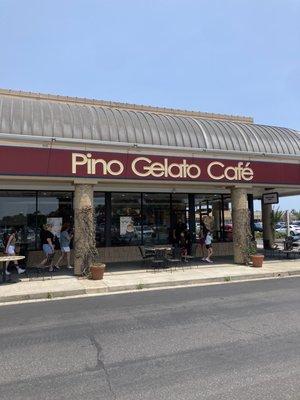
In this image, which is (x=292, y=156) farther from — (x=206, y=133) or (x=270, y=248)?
(x=270, y=248)

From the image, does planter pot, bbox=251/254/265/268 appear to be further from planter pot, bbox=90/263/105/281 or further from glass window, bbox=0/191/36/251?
glass window, bbox=0/191/36/251

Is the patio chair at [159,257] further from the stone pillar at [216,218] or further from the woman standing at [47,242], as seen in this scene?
the stone pillar at [216,218]

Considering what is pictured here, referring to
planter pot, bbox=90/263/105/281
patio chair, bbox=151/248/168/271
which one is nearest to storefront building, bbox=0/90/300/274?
planter pot, bbox=90/263/105/281

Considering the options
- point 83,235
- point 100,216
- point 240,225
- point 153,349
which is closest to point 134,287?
point 83,235

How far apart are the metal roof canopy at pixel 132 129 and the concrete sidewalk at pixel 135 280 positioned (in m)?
4.49

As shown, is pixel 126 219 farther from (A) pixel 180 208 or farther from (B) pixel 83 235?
(B) pixel 83 235

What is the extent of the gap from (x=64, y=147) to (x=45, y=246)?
3642mm

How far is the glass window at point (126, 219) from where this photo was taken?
1852 cm

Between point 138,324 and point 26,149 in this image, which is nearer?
point 138,324

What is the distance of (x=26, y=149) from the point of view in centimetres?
1339

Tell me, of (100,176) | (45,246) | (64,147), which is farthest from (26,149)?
(45,246)

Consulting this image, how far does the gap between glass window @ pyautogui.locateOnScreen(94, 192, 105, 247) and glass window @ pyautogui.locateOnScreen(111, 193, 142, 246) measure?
1.33 ft

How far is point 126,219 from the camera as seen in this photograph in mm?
18672

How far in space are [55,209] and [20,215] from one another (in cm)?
142
